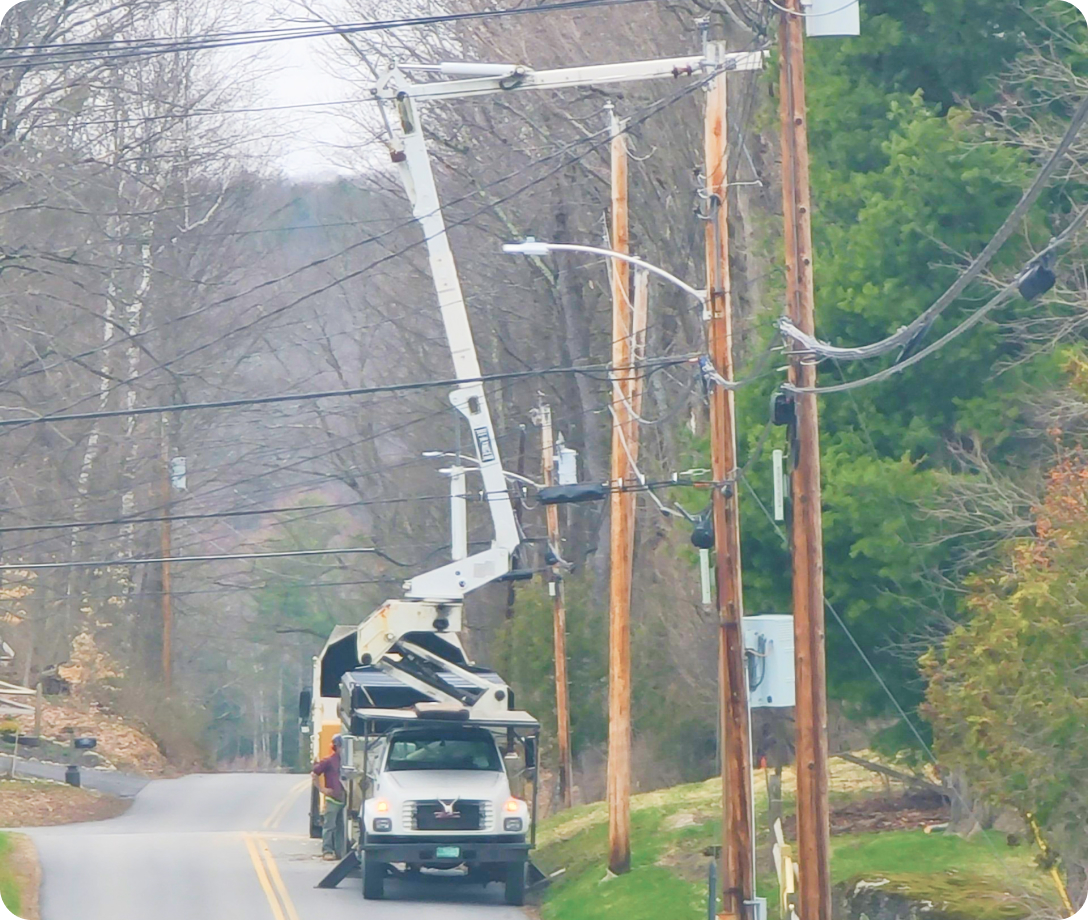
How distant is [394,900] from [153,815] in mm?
17461

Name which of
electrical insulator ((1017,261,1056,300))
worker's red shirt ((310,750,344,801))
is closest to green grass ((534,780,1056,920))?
worker's red shirt ((310,750,344,801))

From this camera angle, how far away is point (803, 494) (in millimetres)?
14344

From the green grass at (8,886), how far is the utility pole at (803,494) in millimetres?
10183

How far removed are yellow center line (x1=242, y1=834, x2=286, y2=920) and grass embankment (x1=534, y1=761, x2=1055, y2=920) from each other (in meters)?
3.26

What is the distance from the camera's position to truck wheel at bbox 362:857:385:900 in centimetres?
2188

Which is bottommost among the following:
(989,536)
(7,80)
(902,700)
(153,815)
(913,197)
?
(153,815)

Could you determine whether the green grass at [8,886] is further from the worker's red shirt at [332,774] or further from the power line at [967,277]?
the power line at [967,277]

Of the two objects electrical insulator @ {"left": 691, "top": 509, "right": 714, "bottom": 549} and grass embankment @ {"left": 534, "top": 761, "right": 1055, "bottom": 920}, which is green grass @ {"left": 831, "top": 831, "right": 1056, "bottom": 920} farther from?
electrical insulator @ {"left": 691, "top": 509, "right": 714, "bottom": 549}

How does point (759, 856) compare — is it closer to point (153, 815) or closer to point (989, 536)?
point (989, 536)

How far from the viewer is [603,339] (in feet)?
138

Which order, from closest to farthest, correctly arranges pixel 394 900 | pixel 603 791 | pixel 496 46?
1. pixel 394 900
2. pixel 496 46
3. pixel 603 791

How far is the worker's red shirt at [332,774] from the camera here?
84.6 feet

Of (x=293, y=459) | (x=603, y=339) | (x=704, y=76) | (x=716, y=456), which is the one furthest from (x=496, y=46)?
(x=293, y=459)

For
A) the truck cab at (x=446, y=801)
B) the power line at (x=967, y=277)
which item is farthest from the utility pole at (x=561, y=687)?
the power line at (x=967, y=277)
